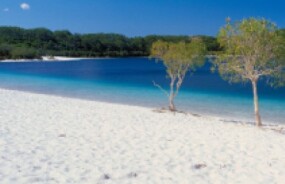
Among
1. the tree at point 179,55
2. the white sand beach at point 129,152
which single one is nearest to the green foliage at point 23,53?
the tree at point 179,55

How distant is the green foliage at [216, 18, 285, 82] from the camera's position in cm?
1656

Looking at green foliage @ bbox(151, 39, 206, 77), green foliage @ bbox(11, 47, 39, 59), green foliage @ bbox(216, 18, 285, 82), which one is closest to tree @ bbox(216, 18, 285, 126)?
green foliage @ bbox(216, 18, 285, 82)

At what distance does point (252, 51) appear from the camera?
675 inches

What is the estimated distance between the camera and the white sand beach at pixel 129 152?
25.0ft

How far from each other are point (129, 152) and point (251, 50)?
10086 mm

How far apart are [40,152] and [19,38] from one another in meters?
195

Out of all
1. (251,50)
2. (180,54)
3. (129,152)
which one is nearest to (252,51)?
(251,50)

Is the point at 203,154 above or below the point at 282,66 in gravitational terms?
below

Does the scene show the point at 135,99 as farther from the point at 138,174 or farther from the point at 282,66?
the point at 138,174

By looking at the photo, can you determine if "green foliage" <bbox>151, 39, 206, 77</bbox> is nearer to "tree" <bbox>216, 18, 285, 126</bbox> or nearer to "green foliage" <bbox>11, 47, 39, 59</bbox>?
"tree" <bbox>216, 18, 285, 126</bbox>

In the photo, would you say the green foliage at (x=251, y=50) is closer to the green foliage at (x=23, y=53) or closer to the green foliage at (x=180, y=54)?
the green foliage at (x=180, y=54)

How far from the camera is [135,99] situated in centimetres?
2994

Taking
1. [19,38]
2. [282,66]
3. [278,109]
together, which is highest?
[19,38]

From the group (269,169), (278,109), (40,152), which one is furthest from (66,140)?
(278,109)
